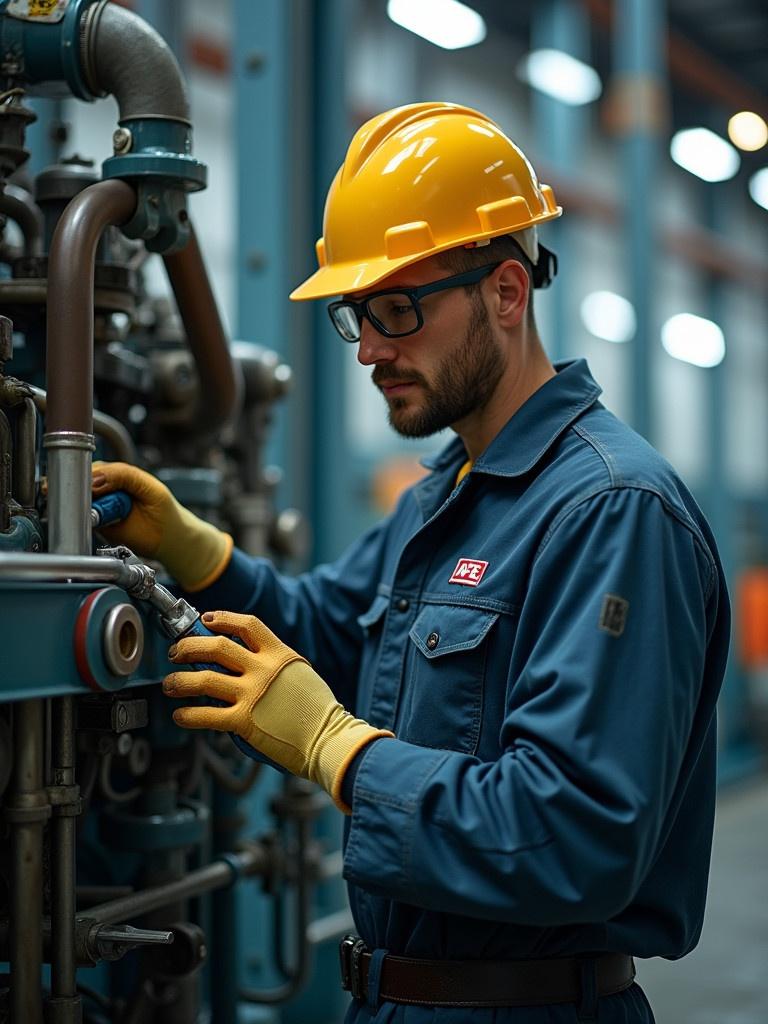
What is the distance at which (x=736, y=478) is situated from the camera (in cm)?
871

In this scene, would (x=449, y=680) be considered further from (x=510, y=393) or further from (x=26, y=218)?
(x=26, y=218)

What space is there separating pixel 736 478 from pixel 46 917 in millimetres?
7957

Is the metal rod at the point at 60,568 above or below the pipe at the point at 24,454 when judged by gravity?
below

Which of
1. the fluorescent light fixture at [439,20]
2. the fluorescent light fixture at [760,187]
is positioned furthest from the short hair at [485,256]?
the fluorescent light fixture at [760,187]

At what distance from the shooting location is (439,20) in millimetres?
5898

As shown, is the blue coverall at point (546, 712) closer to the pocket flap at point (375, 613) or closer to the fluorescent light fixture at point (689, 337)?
the pocket flap at point (375, 613)

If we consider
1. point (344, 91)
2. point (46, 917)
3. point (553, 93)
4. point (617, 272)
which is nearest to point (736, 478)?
point (617, 272)

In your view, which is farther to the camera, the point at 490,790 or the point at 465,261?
the point at 465,261

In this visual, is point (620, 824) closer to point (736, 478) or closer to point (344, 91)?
point (344, 91)

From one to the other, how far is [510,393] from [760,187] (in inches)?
325

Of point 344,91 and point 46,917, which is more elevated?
point 344,91

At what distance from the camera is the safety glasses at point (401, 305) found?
4.60 feet

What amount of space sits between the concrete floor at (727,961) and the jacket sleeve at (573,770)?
2.18 metres

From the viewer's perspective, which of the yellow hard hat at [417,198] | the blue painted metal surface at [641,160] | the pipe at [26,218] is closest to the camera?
the yellow hard hat at [417,198]
